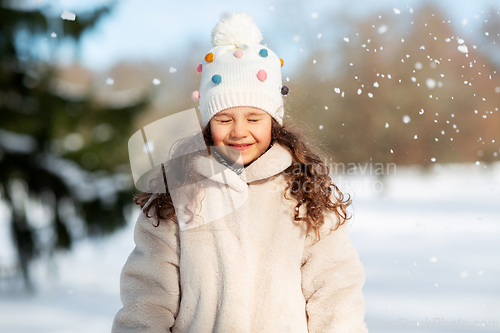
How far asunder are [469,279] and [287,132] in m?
3.15

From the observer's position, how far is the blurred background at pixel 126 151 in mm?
3314

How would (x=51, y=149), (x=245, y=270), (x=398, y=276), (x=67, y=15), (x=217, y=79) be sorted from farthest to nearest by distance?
(x=67, y=15) → (x=51, y=149) → (x=398, y=276) → (x=217, y=79) → (x=245, y=270)

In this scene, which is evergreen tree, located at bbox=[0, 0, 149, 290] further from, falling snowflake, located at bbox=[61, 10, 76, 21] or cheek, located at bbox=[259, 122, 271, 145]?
cheek, located at bbox=[259, 122, 271, 145]

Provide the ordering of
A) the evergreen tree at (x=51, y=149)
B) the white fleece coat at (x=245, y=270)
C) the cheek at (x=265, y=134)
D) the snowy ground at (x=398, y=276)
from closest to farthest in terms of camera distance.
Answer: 1. the white fleece coat at (x=245, y=270)
2. the cheek at (x=265, y=134)
3. the snowy ground at (x=398, y=276)
4. the evergreen tree at (x=51, y=149)

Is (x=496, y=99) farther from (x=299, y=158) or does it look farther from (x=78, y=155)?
(x=299, y=158)

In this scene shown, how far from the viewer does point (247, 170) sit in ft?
4.53

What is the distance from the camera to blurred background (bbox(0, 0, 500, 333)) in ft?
10.9

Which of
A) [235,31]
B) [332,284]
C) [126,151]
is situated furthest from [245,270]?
[126,151]

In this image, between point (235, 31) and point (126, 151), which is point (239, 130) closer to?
point (235, 31)

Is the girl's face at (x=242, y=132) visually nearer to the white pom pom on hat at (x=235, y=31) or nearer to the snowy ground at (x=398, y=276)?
the white pom pom on hat at (x=235, y=31)

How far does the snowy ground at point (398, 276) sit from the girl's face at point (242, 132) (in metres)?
0.56

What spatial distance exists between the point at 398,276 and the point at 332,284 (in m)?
2.87

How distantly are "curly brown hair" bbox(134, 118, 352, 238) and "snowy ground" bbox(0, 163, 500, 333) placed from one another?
1.26 ft

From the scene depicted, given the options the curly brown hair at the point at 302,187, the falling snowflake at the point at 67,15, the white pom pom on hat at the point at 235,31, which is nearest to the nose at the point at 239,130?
the curly brown hair at the point at 302,187
